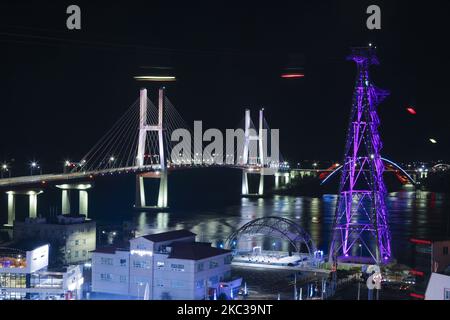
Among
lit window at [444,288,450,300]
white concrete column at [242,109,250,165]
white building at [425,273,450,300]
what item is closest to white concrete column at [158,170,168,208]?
white concrete column at [242,109,250,165]

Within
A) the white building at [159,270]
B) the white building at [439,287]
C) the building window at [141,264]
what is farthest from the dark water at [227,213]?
the white building at [439,287]

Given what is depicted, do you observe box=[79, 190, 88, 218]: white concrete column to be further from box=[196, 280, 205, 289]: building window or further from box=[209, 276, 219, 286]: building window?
box=[196, 280, 205, 289]: building window

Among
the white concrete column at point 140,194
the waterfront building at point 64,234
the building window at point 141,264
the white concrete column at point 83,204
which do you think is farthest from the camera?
the white concrete column at point 140,194

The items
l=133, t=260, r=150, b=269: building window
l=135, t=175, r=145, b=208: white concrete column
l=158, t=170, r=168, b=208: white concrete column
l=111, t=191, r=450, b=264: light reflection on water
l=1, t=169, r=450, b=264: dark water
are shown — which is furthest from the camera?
l=135, t=175, r=145, b=208: white concrete column

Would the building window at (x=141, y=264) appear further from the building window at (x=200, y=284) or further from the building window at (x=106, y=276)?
the building window at (x=200, y=284)

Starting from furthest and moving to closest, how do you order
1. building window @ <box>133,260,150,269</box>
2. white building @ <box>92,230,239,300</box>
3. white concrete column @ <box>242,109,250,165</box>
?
white concrete column @ <box>242,109,250,165</box>, building window @ <box>133,260,150,269</box>, white building @ <box>92,230,239,300</box>
